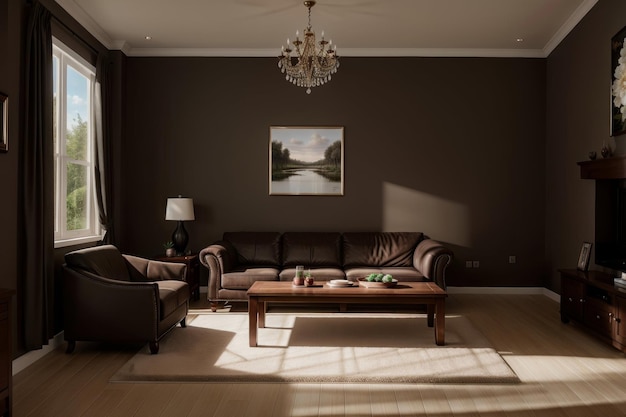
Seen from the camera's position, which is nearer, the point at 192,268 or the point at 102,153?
the point at 102,153

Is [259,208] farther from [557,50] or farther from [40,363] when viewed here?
[557,50]

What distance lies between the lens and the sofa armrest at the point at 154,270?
5230mm

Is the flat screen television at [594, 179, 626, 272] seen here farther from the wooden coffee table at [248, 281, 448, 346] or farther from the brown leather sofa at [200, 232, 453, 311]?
the wooden coffee table at [248, 281, 448, 346]

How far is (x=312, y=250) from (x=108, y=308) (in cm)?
278

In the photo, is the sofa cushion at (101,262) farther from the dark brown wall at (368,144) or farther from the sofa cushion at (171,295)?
the dark brown wall at (368,144)

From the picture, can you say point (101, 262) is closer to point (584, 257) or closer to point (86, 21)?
point (86, 21)

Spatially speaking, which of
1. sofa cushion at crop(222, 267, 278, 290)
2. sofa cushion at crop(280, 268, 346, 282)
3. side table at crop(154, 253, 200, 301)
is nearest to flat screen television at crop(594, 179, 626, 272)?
sofa cushion at crop(280, 268, 346, 282)

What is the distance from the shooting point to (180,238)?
6.48 meters

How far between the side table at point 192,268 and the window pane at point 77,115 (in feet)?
4.75

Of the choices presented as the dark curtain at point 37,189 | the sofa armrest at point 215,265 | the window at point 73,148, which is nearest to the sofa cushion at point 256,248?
the sofa armrest at point 215,265

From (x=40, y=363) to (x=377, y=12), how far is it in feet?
14.6

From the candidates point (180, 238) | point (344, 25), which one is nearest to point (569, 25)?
point (344, 25)

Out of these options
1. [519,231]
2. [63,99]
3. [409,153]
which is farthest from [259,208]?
[519,231]

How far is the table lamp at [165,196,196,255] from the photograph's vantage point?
6.41 meters
